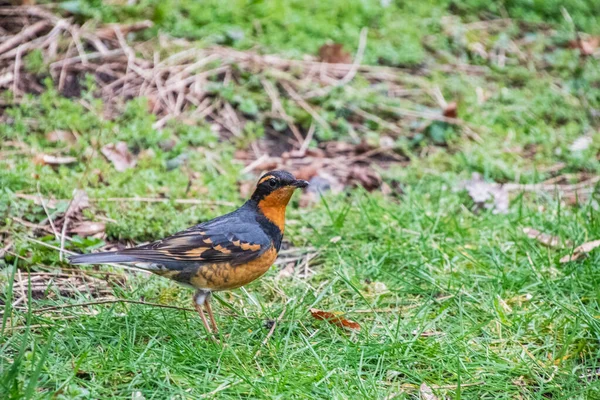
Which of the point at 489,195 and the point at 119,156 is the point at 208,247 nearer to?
the point at 119,156

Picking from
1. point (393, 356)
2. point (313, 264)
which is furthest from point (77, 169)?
point (393, 356)

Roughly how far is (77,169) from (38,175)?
1.42 ft

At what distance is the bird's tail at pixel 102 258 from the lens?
4.26m

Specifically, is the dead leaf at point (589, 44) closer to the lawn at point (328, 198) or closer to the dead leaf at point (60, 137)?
the lawn at point (328, 198)

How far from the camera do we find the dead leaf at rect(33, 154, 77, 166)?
6.47 meters

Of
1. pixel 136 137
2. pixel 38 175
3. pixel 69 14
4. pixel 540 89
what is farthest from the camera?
pixel 540 89

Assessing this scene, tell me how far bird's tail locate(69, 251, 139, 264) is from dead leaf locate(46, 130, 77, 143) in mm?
2776

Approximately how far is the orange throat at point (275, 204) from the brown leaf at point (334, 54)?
4.35 meters

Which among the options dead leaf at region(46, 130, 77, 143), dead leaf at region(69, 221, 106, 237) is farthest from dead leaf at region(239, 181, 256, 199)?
dead leaf at region(46, 130, 77, 143)

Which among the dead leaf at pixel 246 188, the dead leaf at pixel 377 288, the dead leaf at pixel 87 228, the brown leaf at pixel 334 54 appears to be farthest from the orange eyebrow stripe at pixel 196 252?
the brown leaf at pixel 334 54

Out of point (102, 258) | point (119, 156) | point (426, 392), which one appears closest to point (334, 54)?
point (119, 156)

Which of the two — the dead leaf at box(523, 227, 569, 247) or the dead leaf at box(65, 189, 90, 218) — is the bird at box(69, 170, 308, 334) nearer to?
the dead leaf at box(65, 189, 90, 218)

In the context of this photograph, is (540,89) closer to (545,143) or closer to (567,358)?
(545,143)

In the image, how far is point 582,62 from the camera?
31.7 ft
